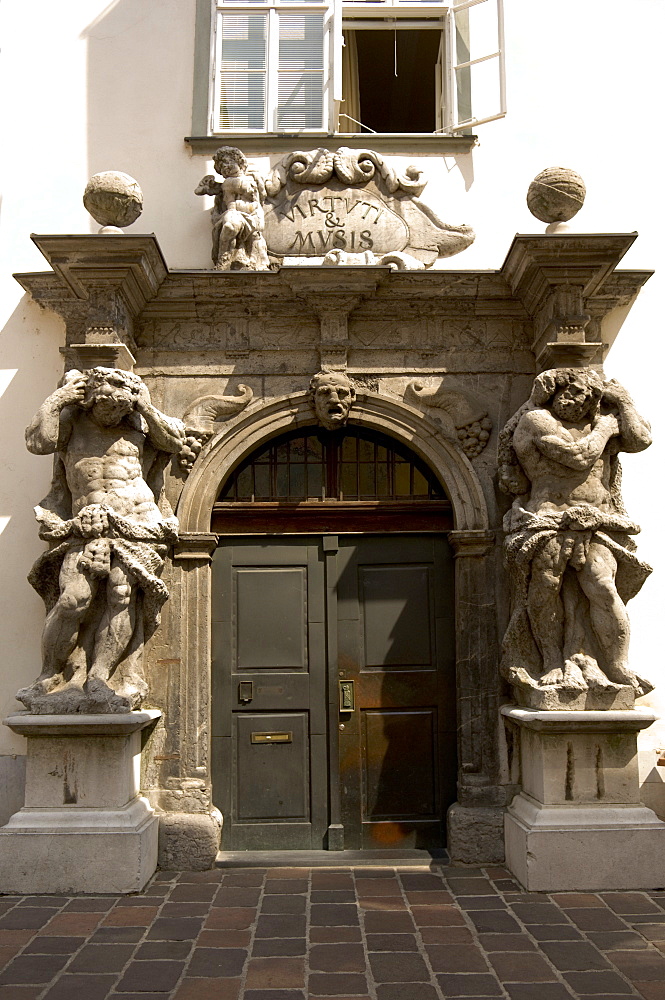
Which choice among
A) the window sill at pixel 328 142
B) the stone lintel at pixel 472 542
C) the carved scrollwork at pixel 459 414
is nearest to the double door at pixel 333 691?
the stone lintel at pixel 472 542

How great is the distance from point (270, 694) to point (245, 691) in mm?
160

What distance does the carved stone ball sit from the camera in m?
5.28

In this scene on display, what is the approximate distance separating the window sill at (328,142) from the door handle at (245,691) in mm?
3624

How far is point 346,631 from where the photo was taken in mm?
5688

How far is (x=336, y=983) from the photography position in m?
3.54

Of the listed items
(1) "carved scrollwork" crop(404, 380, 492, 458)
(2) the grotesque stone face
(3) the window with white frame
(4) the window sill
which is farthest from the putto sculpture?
(1) "carved scrollwork" crop(404, 380, 492, 458)

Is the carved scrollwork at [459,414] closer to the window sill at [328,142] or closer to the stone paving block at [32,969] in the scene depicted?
the window sill at [328,142]

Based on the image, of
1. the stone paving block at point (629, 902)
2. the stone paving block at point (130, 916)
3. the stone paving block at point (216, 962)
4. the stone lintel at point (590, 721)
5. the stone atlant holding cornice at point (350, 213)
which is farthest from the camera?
the stone atlant holding cornice at point (350, 213)

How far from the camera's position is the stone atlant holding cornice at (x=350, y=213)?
235 inches

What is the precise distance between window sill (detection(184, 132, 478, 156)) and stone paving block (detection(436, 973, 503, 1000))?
5.07 m

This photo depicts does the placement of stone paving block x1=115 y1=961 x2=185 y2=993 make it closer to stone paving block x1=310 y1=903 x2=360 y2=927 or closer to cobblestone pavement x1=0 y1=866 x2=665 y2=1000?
cobblestone pavement x1=0 y1=866 x2=665 y2=1000

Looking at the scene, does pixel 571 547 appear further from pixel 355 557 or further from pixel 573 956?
pixel 573 956

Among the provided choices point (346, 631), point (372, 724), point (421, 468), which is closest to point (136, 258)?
point (421, 468)

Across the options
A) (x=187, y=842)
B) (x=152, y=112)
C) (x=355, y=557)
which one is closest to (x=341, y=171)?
(x=152, y=112)
